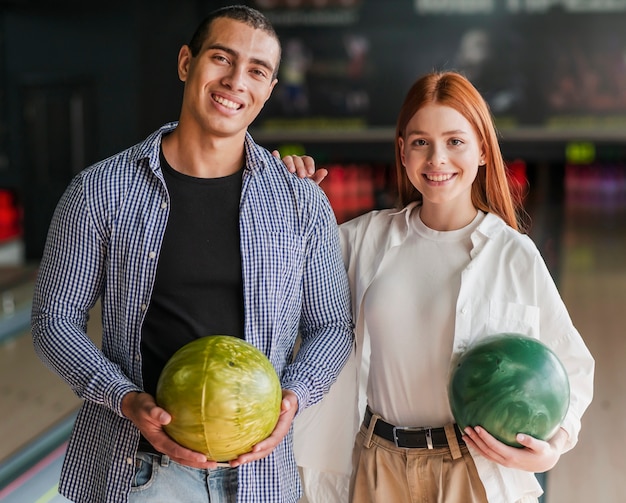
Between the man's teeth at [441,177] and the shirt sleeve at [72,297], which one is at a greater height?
the man's teeth at [441,177]

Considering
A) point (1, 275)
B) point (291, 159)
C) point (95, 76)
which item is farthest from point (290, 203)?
point (95, 76)

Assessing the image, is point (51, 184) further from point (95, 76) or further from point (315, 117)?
point (315, 117)

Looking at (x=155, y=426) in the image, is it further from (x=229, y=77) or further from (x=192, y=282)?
(x=229, y=77)

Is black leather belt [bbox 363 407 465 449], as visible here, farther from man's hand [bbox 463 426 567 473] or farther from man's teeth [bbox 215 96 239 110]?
man's teeth [bbox 215 96 239 110]

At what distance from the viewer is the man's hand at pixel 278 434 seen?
1.53 meters

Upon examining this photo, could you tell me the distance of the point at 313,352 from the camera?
172cm

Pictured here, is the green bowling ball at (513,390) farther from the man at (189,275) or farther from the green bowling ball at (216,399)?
the green bowling ball at (216,399)

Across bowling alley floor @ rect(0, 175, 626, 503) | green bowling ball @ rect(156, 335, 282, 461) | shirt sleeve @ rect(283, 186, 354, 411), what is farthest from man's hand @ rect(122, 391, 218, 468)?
bowling alley floor @ rect(0, 175, 626, 503)

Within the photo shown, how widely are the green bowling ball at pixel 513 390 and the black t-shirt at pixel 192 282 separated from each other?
0.44 meters

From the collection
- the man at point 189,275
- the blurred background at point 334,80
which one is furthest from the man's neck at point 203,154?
the blurred background at point 334,80

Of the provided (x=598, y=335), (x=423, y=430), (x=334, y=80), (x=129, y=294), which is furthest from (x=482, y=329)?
(x=334, y=80)

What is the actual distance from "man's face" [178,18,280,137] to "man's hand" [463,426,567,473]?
0.72 meters

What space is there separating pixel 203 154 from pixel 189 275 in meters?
0.24

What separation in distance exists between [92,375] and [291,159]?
619mm
